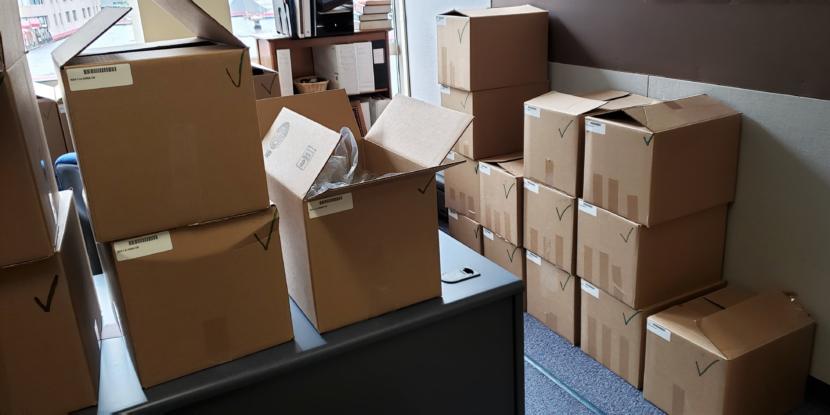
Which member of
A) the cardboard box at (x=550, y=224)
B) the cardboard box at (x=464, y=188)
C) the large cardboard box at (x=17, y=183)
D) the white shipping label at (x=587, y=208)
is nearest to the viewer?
the large cardboard box at (x=17, y=183)

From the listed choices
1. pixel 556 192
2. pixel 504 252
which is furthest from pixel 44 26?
pixel 556 192

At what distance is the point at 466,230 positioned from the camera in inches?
131

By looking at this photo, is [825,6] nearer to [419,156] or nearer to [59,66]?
[419,156]

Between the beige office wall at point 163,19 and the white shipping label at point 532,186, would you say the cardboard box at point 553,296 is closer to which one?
the white shipping label at point 532,186

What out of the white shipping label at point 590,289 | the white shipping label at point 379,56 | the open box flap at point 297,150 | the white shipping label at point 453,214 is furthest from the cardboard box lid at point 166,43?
the white shipping label at point 379,56

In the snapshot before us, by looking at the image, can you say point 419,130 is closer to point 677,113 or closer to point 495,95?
point 677,113

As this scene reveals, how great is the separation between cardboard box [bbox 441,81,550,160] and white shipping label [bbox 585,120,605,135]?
2.62 ft

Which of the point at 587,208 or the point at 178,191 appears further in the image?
the point at 587,208

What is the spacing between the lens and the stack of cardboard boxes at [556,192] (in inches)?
96.2

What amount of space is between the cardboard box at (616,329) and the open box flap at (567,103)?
663 millimetres

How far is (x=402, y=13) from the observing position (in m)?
4.14

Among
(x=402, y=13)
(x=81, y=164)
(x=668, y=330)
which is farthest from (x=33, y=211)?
(x=402, y=13)

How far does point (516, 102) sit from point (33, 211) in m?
Result: 2.42

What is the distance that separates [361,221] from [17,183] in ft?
1.91
